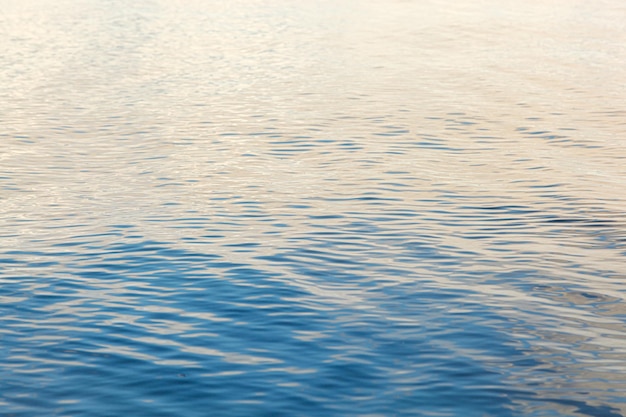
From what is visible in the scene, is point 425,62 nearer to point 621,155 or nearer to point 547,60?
point 547,60

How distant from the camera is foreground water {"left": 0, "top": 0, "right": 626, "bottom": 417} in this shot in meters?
10.7

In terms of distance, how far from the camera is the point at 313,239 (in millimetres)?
15477

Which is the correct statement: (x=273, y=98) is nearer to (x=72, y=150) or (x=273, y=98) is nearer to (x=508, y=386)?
(x=72, y=150)

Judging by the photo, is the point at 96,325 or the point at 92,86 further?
the point at 92,86

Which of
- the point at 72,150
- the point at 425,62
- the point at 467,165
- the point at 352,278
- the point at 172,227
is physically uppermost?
the point at 425,62

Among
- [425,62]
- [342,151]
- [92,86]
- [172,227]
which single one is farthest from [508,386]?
[425,62]

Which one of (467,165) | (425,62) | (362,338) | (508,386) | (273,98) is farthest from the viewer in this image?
(425,62)

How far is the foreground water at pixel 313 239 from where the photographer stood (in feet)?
35.2

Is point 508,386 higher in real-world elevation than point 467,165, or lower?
lower

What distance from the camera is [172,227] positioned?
15992 millimetres

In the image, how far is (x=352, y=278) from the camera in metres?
13.8

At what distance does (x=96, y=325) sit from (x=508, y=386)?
15.6 ft

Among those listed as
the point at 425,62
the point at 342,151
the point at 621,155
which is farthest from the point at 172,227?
the point at 425,62

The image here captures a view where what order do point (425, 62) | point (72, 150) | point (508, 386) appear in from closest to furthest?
point (508, 386) → point (72, 150) → point (425, 62)
